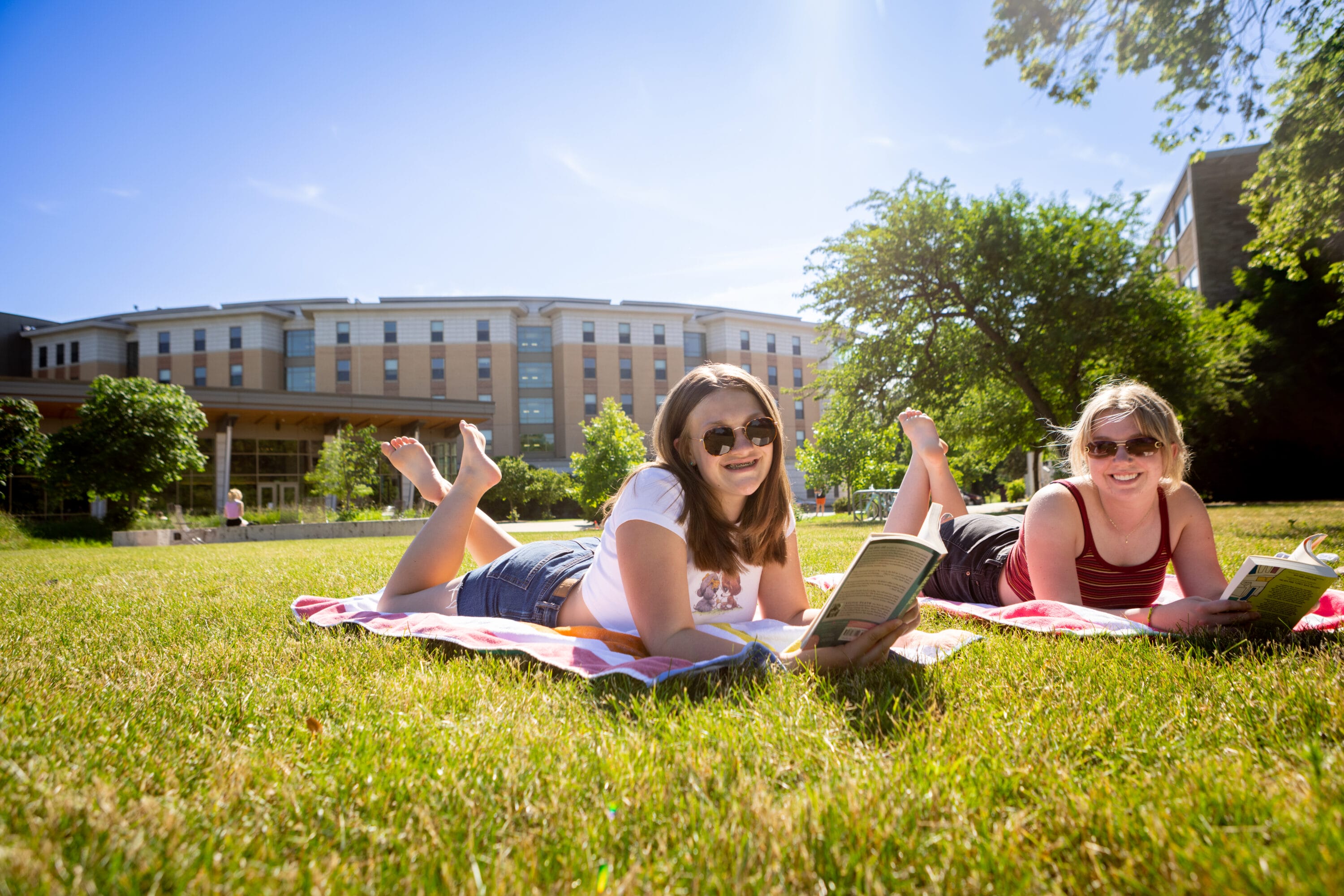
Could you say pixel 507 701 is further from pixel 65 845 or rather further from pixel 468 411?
pixel 468 411

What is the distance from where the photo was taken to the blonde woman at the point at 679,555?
2363 mm

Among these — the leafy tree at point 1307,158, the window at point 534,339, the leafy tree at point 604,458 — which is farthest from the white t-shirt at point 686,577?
the window at point 534,339

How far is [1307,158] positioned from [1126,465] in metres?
11.1

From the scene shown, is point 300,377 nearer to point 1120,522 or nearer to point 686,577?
point 686,577

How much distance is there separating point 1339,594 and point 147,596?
734 centimetres

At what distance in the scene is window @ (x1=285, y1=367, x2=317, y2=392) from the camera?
46188 mm

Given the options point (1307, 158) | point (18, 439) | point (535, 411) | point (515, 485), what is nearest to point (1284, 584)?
point (1307, 158)

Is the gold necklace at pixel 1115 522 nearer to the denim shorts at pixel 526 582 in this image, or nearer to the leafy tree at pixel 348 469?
the denim shorts at pixel 526 582

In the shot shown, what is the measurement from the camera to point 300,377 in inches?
1823

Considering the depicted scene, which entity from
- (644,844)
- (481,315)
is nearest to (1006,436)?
(644,844)

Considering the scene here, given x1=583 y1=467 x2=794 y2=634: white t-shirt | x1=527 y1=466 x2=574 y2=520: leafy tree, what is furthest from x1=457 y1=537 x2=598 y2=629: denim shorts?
x1=527 y1=466 x2=574 y2=520: leafy tree

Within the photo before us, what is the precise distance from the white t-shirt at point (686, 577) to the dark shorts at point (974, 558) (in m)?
1.66

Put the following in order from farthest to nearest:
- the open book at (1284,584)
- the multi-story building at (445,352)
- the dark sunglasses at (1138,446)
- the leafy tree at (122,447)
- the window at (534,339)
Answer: the window at (534,339)
the multi-story building at (445,352)
the leafy tree at (122,447)
the dark sunglasses at (1138,446)
the open book at (1284,584)

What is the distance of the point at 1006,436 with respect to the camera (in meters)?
22.7
